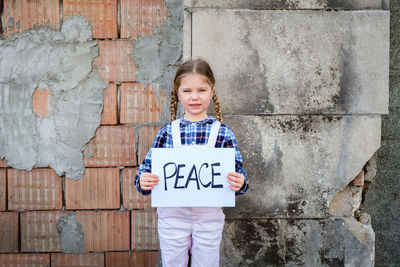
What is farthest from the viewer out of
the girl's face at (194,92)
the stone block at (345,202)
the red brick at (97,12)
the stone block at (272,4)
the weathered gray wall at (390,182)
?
the weathered gray wall at (390,182)

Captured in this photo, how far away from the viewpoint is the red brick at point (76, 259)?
2.42 metres

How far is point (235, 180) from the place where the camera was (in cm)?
164

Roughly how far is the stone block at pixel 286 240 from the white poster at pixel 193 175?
23.2 inches

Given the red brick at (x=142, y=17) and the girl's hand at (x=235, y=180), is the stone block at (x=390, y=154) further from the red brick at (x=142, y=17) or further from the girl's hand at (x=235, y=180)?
the red brick at (x=142, y=17)

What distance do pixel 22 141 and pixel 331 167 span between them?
2.08 metres

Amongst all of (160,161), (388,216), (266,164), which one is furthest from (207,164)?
(388,216)

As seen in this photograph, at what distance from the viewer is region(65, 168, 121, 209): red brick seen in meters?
2.38

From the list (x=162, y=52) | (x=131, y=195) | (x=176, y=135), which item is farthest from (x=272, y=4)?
(x=131, y=195)

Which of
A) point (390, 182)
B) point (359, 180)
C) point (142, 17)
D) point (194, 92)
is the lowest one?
point (390, 182)

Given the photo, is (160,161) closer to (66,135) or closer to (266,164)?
(266,164)

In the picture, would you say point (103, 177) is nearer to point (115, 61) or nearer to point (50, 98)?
point (50, 98)

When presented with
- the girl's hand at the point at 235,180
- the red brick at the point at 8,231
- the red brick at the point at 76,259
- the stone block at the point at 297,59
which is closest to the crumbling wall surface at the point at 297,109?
the stone block at the point at 297,59

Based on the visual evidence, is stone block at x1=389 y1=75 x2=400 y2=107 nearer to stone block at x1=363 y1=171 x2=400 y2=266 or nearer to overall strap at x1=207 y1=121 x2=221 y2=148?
stone block at x1=363 y1=171 x2=400 y2=266

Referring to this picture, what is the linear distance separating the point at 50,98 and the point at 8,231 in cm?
98
